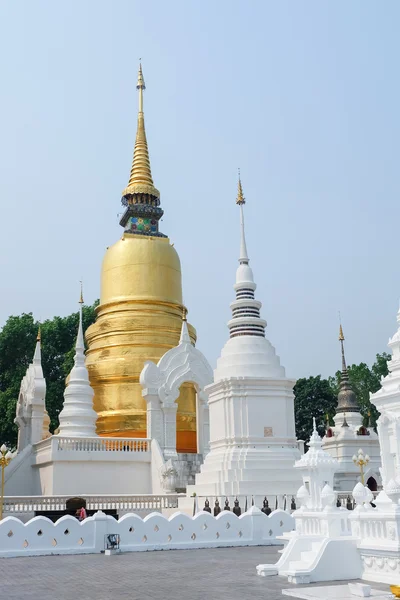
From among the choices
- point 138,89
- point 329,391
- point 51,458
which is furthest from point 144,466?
point 329,391

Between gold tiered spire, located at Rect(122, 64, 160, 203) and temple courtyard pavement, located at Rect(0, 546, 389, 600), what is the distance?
23554 mm

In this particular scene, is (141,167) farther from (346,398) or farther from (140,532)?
(140,532)

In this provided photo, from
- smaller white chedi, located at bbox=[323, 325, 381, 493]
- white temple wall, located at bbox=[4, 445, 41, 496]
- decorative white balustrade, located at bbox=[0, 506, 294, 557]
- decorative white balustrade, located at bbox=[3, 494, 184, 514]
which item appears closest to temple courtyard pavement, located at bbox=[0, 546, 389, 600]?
decorative white balustrade, located at bbox=[0, 506, 294, 557]

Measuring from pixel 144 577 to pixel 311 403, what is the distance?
40.9 meters

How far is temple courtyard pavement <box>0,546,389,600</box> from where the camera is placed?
9125 mm

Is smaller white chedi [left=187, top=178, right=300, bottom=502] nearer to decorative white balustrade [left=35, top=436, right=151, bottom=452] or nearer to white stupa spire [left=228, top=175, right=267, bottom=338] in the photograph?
white stupa spire [left=228, top=175, right=267, bottom=338]

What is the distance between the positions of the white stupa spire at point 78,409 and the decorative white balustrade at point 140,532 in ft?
32.9

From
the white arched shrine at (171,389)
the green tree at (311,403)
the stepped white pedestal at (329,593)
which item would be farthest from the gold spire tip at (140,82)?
the stepped white pedestal at (329,593)

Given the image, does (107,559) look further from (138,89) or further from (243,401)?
(138,89)

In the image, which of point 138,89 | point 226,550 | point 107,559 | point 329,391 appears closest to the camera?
point 107,559

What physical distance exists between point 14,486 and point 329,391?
29.9 metres

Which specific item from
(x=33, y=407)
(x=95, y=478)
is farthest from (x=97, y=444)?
(x=33, y=407)

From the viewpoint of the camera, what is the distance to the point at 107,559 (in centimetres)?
1365

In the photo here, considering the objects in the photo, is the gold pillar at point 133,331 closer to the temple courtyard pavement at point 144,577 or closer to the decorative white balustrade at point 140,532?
the decorative white balustrade at point 140,532
